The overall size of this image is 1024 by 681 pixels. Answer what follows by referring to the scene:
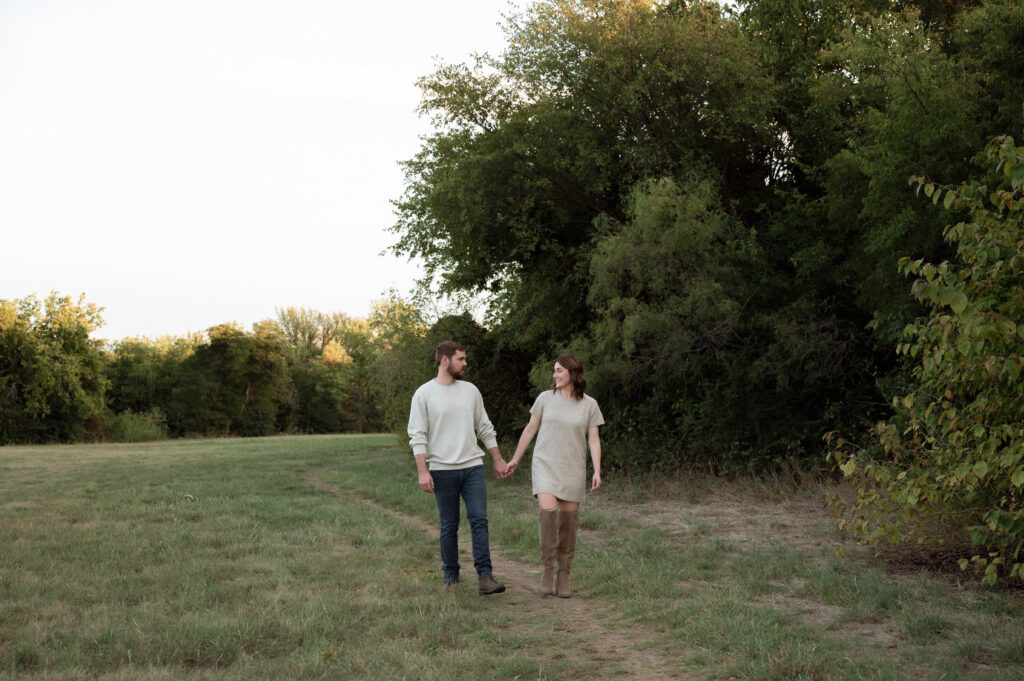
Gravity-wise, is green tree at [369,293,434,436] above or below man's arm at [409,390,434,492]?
above

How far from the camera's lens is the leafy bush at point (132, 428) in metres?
45.1

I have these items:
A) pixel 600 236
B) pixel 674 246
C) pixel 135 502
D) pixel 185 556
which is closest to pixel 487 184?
pixel 600 236

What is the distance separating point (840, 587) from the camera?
269 inches

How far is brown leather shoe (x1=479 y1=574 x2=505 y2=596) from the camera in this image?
6.95 m

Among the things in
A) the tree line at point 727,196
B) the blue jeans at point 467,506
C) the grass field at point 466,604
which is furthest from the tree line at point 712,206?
the blue jeans at point 467,506

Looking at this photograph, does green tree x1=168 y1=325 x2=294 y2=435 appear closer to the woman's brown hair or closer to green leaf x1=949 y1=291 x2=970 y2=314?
the woman's brown hair

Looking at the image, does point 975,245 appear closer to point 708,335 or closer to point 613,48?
point 708,335

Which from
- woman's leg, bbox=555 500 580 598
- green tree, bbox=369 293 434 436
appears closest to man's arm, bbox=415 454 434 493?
woman's leg, bbox=555 500 580 598

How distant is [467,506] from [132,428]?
43921mm

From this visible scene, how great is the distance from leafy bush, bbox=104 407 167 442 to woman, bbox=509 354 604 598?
4361 cm

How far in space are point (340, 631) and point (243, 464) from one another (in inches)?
694

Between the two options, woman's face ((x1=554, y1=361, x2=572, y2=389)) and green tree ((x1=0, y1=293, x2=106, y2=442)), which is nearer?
woman's face ((x1=554, y1=361, x2=572, y2=389))

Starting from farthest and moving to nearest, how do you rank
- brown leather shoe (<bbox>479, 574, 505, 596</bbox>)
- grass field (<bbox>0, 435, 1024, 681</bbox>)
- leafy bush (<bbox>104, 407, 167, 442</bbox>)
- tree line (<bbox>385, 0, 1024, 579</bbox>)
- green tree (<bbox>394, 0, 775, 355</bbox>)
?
leafy bush (<bbox>104, 407, 167, 442</bbox>) < green tree (<bbox>394, 0, 775, 355</bbox>) < tree line (<bbox>385, 0, 1024, 579</bbox>) < brown leather shoe (<bbox>479, 574, 505, 596</bbox>) < grass field (<bbox>0, 435, 1024, 681</bbox>)

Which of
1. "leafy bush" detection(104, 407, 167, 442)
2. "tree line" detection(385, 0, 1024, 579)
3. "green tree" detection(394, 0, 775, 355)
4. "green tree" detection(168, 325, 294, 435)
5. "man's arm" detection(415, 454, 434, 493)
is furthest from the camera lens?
"green tree" detection(168, 325, 294, 435)
